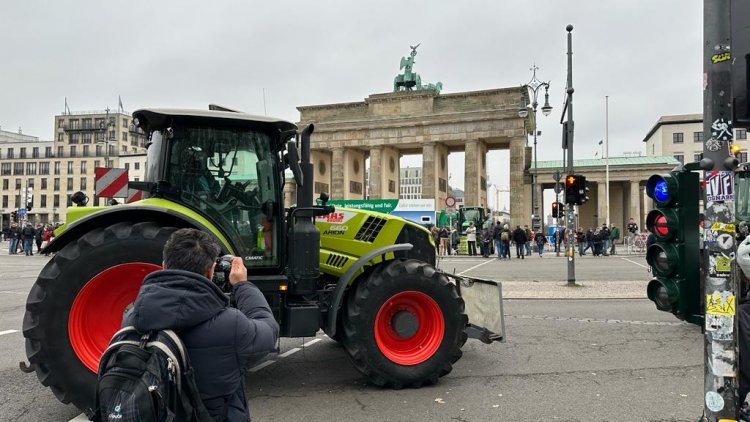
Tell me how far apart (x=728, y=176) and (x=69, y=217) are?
5.07 m

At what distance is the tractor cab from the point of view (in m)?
5.05

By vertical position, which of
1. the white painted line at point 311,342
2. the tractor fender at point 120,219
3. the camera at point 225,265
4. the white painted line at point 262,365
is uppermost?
the tractor fender at point 120,219

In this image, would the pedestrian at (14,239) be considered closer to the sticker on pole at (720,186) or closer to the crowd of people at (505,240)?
the crowd of people at (505,240)

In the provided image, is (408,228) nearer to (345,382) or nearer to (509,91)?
(345,382)

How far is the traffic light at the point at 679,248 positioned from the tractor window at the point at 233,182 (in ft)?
11.2

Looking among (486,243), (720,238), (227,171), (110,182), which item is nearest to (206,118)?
(227,171)

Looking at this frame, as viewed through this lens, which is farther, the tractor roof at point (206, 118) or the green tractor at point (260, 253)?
the tractor roof at point (206, 118)

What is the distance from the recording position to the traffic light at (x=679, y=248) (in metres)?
3.21

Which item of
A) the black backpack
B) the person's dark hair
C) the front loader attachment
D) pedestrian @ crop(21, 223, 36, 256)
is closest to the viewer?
the black backpack

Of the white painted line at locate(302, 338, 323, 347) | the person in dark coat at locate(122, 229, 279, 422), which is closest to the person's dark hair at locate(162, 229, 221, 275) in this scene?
the person in dark coat at locate(122, 229, 279, 422)

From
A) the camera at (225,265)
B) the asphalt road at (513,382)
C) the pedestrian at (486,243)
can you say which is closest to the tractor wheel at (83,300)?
the asphalt road at (513,382)

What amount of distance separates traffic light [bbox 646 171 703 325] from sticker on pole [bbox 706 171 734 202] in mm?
166

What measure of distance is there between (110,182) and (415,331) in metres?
5.37

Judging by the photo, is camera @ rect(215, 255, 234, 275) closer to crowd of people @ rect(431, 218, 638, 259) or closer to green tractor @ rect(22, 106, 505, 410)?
green tractor @ rect(22, 106, 505, 410)
